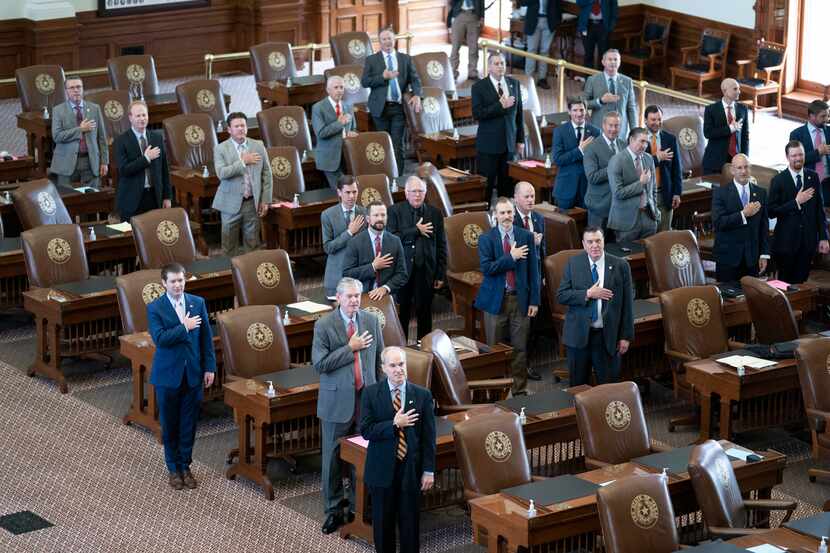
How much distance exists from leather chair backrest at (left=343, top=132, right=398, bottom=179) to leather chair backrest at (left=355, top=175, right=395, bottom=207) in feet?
3.70

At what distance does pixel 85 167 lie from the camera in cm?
1517

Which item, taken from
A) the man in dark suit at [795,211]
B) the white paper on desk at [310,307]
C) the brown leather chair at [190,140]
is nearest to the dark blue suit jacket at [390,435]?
the white paper on desk at [310,307]

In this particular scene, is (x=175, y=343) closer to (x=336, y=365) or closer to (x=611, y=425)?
(x=336, y=365)

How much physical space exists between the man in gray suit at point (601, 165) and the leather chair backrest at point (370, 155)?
6.64 feet

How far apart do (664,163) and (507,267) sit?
9.49 ft

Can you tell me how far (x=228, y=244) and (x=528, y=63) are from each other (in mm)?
8641

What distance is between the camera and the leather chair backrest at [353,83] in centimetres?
1753

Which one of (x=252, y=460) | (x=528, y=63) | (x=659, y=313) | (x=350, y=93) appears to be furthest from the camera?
(x=528, y=63)

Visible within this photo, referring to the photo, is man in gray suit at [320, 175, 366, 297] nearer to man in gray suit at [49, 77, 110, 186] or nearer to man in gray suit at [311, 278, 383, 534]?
man in gray suit at [311, 278, 383, 534]

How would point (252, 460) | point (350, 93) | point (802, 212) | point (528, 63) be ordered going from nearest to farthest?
point (252, 460) < point (802, 212) < point (350, 93) < point (528, 63)

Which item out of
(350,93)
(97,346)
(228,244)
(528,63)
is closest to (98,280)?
(97,346)

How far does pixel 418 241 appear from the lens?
1235 cm

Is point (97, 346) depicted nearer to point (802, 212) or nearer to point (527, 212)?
point (527, 212)

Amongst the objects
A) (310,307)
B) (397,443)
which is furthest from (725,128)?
(397,443)
